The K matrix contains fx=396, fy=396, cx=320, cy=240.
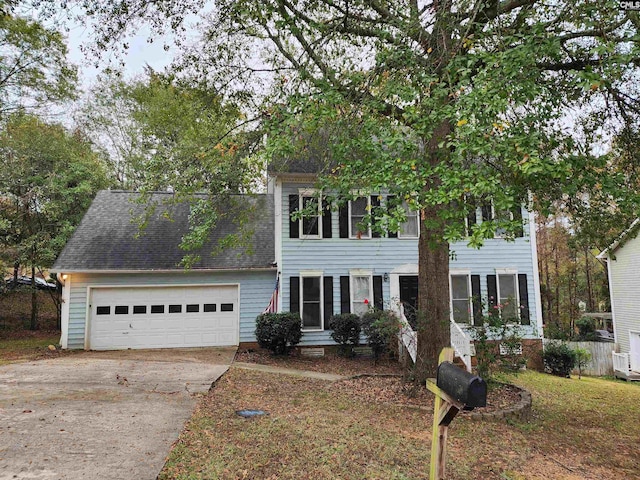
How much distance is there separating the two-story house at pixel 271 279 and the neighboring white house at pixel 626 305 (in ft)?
23.5

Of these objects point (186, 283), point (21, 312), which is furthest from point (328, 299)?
point (21, 312)

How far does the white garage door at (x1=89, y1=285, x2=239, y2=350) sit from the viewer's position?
1225cm

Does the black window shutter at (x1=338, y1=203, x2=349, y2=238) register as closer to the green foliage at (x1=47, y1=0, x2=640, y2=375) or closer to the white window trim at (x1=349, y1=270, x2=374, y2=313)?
the white window trim at (x1=349, y1=270, x2=374, y2=313)

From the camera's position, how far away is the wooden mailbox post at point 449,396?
264 centimetres

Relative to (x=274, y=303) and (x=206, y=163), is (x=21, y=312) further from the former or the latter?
(x=206, y=163)

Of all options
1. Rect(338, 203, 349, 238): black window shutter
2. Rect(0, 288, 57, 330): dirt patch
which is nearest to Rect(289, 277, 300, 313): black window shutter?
Rect(338, 203, 349, 238): black window shutter

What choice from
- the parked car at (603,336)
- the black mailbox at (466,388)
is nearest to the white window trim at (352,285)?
the black mailbox at (466,388)

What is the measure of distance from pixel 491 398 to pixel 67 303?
11.9m

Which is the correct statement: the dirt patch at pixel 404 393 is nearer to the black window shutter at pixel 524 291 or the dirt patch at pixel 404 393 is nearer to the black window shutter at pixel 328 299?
the black window shutter at pixel 328 299

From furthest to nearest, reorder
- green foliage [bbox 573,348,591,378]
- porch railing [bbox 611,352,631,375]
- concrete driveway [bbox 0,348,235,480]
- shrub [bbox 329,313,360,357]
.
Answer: porch railing [bbox 611,352,631,375], green foliage [bbox 573,348,591,378], shrub [bbox 329,313,360,357], concrete driveway [bbox 0,348,235,480]

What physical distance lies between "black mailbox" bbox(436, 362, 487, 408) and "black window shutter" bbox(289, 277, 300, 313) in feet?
30.9

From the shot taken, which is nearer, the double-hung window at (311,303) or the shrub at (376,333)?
the shrub at (376,333)

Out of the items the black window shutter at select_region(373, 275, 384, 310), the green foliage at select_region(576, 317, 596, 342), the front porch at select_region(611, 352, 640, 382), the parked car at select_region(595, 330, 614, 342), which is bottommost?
the front porch at select_region(611, 352, 640, 382)

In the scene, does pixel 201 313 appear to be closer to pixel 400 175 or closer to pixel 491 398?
pixel 491 398
